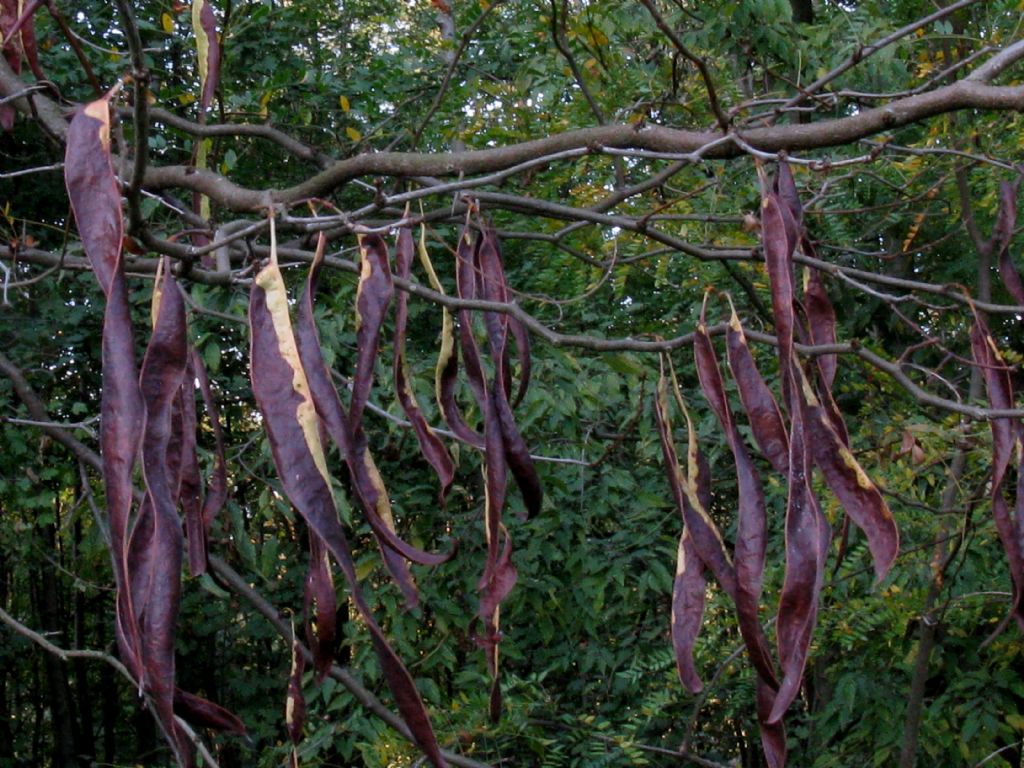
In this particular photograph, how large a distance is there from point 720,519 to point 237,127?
7.12ft

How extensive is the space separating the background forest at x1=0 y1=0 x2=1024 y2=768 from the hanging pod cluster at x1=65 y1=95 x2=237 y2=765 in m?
0.93

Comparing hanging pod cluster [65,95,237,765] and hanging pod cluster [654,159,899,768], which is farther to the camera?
hanging pod cluster [654,159,899,768]

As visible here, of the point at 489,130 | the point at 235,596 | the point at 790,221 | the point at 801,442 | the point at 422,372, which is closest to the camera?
the point at 801,442

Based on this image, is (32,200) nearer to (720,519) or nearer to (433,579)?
(433,579)

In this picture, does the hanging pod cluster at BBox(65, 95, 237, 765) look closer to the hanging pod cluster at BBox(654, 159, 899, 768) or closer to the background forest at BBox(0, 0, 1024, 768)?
the hanging pod cluster at BBox(654, 159, 899, 768)

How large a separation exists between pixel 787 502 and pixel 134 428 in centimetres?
44

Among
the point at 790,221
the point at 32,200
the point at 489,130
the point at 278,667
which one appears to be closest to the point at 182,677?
the point at 278,667

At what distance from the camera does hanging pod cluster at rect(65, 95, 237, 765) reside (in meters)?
0.65

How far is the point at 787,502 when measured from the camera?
2.70ft

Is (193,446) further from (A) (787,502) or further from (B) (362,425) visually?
(A) (787,502)

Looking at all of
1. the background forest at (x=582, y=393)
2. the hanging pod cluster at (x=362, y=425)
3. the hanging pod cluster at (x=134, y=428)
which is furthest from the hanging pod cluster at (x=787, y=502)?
the background forest at (x=582, y=393)

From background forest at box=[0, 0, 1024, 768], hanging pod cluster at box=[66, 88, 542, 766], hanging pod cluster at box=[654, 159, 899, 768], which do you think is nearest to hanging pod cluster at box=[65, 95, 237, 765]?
hanging pod cluster at box=[66, 88, 542, 766]

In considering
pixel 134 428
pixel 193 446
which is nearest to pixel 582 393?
pixel 193 446

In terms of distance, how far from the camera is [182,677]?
4.39 m
